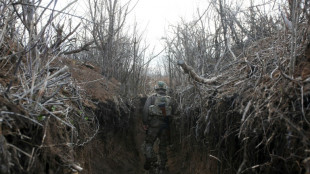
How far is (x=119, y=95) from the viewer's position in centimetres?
814

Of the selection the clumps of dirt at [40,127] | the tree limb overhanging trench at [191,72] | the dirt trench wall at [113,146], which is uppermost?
the tree limb overhanging trench at [191,72]

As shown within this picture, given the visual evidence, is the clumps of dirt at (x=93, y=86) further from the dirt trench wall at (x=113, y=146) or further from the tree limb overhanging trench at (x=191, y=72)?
the tree limb overhanging trench at (x=191, y=72)

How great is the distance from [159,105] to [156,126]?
0.53 meters

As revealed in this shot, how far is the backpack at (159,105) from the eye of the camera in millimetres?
6898

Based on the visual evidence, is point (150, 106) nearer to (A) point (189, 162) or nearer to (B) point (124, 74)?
(A) point (189, 162)

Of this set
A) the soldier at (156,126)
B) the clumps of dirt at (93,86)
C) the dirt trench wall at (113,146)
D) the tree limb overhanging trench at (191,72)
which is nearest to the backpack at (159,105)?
the soldier at (156,126)

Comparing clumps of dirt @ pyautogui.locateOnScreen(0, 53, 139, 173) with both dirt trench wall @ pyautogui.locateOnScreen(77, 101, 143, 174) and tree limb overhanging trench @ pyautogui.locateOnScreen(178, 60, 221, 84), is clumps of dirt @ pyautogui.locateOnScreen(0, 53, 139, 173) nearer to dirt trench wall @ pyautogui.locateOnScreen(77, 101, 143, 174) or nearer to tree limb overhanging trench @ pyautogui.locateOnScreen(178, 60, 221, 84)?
dirt trench wall @ pyautogui.locateOnScreen(77, 101, 143, 174)

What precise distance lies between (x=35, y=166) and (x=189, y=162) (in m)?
4.51

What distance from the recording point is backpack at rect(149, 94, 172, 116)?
22.6ft

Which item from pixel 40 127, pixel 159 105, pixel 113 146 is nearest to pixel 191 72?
pixel 159 105

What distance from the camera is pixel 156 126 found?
6.98 metres

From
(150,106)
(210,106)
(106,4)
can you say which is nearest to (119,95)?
(150,106)

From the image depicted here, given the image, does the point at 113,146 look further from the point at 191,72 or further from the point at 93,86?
the point at 191,72

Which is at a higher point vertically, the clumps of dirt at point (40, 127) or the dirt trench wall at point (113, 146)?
the clumps of dirt at point (40, 127)
